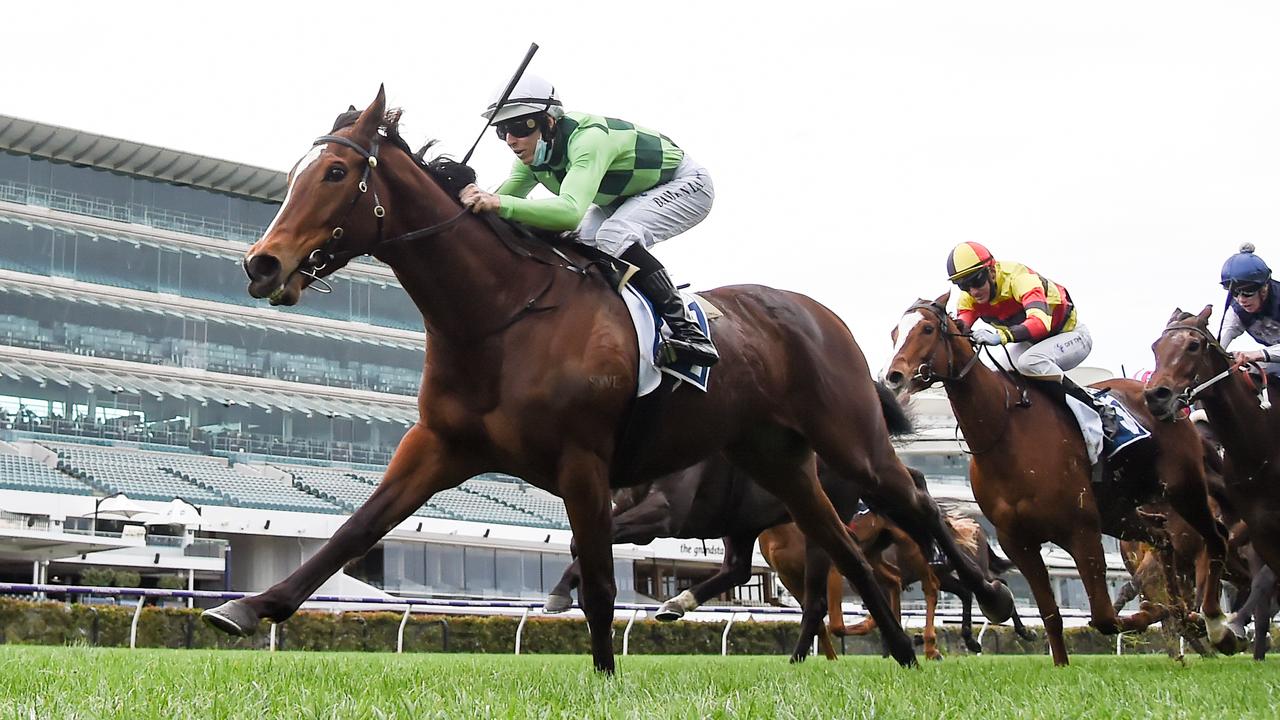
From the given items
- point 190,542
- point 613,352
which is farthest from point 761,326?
point 190,542

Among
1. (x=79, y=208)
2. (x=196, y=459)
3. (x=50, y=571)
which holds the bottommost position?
(x=50, y=571)

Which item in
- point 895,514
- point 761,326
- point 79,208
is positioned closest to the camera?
point 761,326

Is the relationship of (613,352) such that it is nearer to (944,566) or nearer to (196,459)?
(944,566)

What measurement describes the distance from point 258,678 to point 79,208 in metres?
39.8

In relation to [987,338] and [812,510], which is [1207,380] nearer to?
[987,338]

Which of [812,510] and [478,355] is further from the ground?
[478,355]

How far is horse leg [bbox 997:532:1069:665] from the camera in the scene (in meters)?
6.98

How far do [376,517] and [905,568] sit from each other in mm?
8477

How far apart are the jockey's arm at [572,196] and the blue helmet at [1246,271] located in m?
3.97

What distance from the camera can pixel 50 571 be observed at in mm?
31859

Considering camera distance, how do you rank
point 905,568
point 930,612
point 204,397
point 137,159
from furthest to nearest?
1. point 137,159
2. point 204,397
3. point 905,568
4. point 930,612

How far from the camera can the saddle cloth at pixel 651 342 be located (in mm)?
4793

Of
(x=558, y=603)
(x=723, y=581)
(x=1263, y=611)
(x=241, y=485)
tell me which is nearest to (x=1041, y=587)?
(x=1263, y=611)

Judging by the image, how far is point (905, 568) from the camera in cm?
1221
